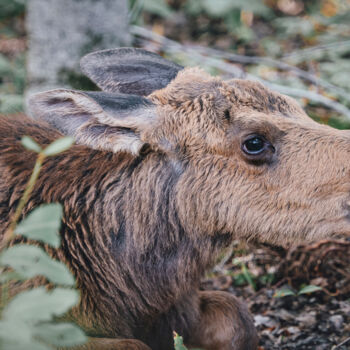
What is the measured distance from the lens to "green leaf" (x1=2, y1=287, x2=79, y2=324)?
6.53 feet

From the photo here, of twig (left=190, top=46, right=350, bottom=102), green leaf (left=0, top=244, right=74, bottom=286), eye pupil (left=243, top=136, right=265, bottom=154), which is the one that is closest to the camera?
green leaf (left=0, top=244, right=74, bottom=286)

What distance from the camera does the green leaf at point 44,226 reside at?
7.29 feet

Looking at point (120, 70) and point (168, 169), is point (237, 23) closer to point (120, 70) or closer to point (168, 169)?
point (120, 70)

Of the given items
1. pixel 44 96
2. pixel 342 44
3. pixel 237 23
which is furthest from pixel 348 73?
pixel 44 96

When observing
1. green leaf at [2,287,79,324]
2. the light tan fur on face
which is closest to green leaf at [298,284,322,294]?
the light tan fur on face

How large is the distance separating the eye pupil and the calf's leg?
53.6 inches

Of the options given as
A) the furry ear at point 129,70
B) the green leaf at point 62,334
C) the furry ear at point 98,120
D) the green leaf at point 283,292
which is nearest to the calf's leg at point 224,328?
the green leaf at point 283,292

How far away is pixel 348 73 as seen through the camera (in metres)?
7.43

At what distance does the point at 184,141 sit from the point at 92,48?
109 inches

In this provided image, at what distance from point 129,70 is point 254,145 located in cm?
144

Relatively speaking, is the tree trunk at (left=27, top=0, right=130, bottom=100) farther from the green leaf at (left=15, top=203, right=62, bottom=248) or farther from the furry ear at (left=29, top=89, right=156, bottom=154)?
the green leaf at (left=15, top=203, right=62, bottom=248)

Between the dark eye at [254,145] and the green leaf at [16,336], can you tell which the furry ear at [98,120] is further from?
the green leaf at [16,336]

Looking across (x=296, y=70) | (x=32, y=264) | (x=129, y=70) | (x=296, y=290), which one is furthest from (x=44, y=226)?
(x=296, y=70)

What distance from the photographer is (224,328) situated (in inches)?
166
